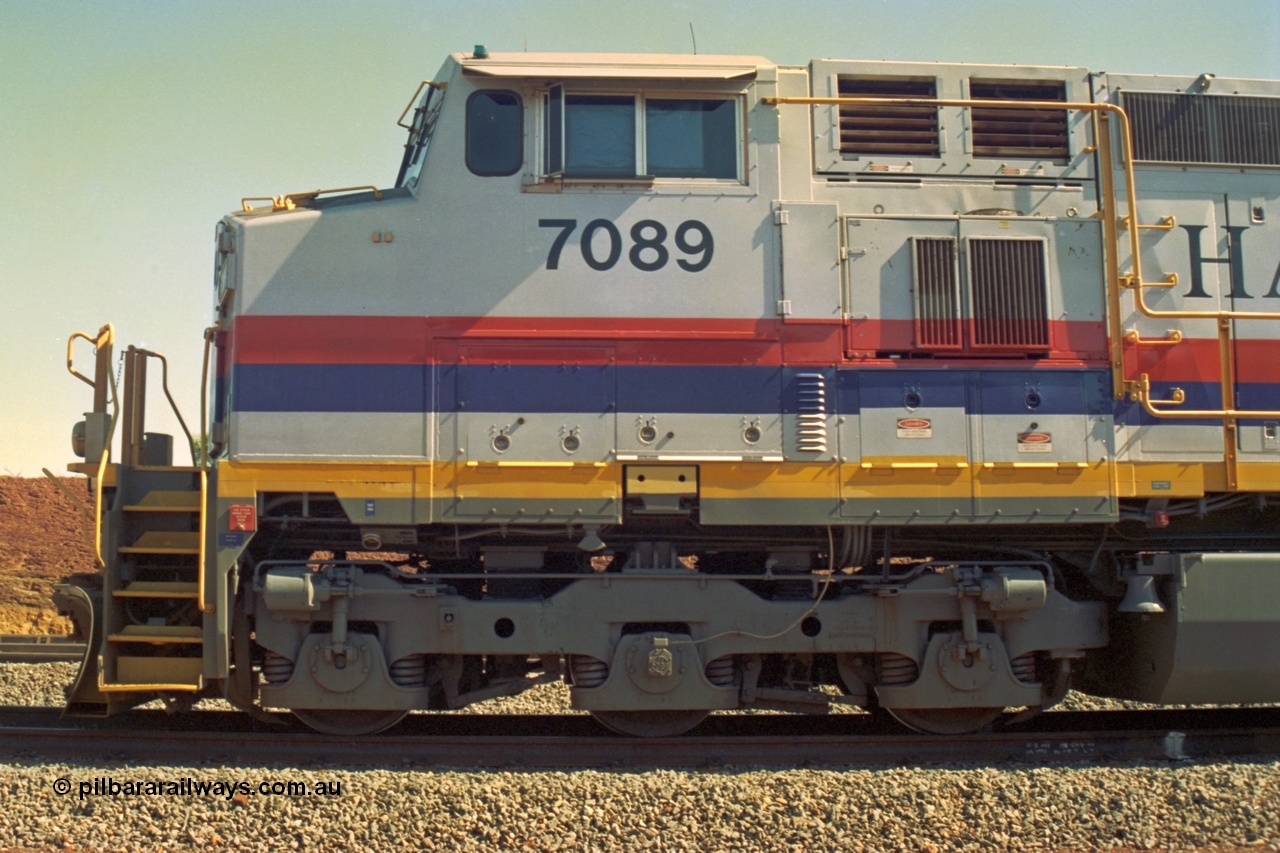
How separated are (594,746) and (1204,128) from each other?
6.34 metres

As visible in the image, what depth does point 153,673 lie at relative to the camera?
6.46m

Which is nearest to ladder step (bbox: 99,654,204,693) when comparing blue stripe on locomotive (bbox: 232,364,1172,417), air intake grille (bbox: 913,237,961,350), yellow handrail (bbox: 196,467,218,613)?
yellow handrail (bbox: 196,467,218,613)

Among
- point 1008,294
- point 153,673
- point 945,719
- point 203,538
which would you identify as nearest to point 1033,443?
point 1008,294

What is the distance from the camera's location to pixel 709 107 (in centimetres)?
662

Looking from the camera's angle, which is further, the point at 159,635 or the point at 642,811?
the point at 159,635

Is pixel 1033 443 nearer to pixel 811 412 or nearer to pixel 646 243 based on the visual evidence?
pixel 811 412

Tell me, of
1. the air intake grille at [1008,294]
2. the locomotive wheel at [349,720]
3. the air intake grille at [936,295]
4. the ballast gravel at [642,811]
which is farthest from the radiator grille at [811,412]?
the locomotive wheel at [349,720]

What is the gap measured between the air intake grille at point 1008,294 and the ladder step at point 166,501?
5469mm

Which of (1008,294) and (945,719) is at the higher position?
(1008,294)

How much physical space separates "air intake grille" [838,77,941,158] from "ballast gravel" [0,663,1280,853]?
4.21 metres

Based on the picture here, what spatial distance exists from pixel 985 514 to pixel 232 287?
5289 millimetres

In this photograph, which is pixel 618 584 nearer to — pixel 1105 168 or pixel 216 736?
pixel 216 736

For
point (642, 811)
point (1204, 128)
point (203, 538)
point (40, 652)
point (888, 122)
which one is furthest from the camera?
point (40, 652)

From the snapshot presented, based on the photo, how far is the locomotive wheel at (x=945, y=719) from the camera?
696 centimetres
